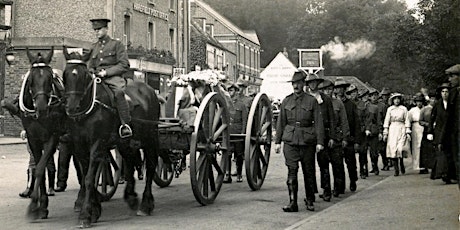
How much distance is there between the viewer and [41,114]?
9758mm

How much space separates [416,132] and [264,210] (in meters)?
8.12

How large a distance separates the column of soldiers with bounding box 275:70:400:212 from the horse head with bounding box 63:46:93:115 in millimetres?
3175

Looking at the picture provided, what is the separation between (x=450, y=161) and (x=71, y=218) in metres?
7.57

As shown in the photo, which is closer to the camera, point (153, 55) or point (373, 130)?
point (373, 130)

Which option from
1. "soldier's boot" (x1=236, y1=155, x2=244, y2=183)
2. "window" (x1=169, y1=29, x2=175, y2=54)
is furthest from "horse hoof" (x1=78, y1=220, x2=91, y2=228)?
"window" (x1=169, y1=29, x2=175, y2=54)

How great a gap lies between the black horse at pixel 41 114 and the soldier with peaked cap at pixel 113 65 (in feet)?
2.04

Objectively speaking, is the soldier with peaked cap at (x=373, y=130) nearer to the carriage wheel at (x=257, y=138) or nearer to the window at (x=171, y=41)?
the carriage wheel at (x=257, y=138)

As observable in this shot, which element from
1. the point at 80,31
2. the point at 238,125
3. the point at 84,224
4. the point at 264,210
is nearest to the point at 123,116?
the point at 84,224

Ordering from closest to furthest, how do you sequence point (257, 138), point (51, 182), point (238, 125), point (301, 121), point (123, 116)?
point (123, 116) < point (301, 121) < point (51, 182) < point (257, 138) < point (238, 125)

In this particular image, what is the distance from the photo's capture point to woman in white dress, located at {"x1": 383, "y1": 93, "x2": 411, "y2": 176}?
17141 mm

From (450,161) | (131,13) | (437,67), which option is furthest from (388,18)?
(450,161)

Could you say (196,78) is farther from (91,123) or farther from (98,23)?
(91,123)

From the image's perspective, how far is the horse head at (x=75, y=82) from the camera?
31.3 feet

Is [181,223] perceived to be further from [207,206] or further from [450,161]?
[450,161]
